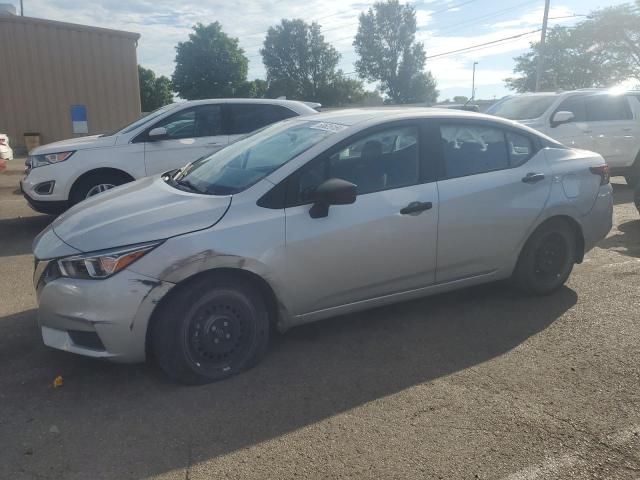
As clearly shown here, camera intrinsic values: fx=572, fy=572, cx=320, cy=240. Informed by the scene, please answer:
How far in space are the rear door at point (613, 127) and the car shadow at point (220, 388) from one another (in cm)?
693

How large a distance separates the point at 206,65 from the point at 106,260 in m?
58.7

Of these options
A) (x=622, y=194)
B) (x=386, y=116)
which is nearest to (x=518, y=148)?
(x=386, y=116)

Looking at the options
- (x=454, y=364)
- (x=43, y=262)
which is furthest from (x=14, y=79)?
(x=454, y=364)

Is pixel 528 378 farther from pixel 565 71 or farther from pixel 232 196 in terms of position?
pixel 565 71

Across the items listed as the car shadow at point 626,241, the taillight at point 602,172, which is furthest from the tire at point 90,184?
the car shadow at point 626,241

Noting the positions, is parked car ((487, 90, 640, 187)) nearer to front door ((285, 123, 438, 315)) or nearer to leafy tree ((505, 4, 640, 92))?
front door ((285, 123, 438, 315))

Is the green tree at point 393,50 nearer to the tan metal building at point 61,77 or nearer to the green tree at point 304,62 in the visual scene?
the green tree at point 304,62

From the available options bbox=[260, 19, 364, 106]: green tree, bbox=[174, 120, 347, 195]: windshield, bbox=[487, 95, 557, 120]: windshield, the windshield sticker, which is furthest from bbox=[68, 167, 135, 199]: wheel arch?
bbox=[260, 19, 364, 106]: green tree

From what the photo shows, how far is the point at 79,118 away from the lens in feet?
67.2

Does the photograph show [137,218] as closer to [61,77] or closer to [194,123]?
[194,123]

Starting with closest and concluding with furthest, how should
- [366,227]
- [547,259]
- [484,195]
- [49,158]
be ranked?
[366,227] → [484,195] → [547,259] → [49,158]

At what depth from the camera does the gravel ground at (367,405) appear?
9.06 feet

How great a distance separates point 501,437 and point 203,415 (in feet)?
5.24

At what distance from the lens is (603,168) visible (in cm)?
502
